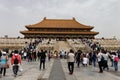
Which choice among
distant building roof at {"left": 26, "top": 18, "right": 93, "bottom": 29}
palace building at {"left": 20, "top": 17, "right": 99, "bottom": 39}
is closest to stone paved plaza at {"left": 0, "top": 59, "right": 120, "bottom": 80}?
palace building at {"left": 20, "top": 17, "right": 99, "bottom": 39}

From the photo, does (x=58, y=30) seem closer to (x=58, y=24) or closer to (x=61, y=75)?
(x=58, y=24)

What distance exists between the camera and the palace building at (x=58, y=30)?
283 feet

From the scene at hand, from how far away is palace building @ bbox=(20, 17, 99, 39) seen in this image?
86.2 meters

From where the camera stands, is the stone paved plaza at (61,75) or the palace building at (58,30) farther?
the palace building at (58,30)

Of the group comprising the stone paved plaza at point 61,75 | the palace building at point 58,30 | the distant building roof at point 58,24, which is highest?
the distant building roof at point 58,24

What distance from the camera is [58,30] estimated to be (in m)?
89.9

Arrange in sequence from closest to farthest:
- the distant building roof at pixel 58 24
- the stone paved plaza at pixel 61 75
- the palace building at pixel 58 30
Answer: the stone paved plaza at pixel 61 75 → the palace building at pixel 58 30 → the distant building roof at pixel 58 24

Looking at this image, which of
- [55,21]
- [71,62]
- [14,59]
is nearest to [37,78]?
[14,59]

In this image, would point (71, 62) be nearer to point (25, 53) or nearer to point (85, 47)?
point (25, 53)

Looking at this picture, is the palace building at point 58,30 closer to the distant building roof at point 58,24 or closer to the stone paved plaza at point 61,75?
the distant building roof at point 58,24

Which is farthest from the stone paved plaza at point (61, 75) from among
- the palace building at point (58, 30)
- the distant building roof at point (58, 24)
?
the distant building roof at point (58, 24)

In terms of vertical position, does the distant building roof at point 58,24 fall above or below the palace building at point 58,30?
above

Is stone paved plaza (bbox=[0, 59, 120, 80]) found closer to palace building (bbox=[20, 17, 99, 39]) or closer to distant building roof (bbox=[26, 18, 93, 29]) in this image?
palace building (bbox=[20, 17, 99, 39])

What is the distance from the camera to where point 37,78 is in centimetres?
1522
